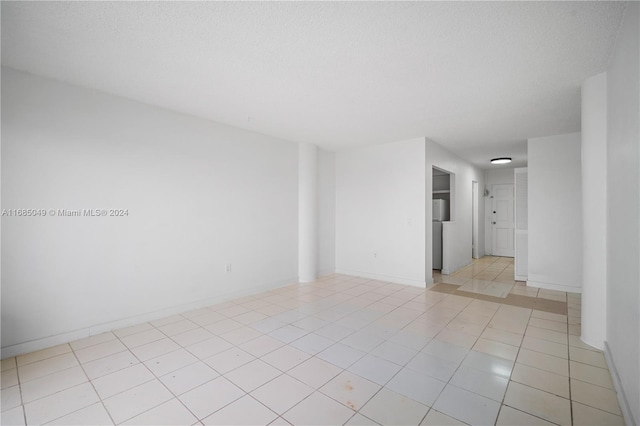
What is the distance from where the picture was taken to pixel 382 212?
5.69 metres

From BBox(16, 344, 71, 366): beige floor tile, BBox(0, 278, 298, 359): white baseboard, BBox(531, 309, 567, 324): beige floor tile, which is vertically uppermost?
BBox(0, 278, 298, 359): white baseboard

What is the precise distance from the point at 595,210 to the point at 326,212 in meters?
4.29

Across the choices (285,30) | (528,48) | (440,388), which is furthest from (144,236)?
(528,48)

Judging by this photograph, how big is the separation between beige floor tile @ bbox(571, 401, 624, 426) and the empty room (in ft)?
0.04

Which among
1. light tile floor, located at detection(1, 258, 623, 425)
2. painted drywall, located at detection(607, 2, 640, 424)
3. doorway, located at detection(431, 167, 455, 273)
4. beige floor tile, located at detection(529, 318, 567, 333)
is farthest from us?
doorway, located at detection(431, 167, 455, 273)

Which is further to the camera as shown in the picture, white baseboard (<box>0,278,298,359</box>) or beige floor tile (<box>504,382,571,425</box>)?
white baseboard (<box>0,278,298,359</box>)

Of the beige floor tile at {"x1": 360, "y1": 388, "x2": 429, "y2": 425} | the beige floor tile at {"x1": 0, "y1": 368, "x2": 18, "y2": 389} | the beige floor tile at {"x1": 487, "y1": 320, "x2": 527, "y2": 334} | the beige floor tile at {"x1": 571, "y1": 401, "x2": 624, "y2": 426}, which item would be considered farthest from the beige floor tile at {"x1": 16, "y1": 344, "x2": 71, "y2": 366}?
the beige floor tile at {"x1": 487, "y1": 320, "x2": 527, "y2": 334}

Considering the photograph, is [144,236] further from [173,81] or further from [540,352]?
[540,352]

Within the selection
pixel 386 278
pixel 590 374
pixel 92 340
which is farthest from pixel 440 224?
pixel 92 340

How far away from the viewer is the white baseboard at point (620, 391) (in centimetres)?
171

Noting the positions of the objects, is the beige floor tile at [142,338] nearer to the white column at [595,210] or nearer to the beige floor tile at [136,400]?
the beige floor tile at [136,400]

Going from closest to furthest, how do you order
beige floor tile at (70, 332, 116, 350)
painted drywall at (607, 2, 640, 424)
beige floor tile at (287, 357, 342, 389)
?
painted drywall at (607, 2, 640, 424), beige floor tile at (287, 357, 342, 389), beige floor tile at (70, 332, 116, 350)

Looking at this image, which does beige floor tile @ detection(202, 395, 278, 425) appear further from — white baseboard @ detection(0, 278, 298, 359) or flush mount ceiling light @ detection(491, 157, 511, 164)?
flush mount ceiling light @ detection(491, 157, 511, 164)

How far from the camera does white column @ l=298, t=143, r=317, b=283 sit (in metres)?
5.55
